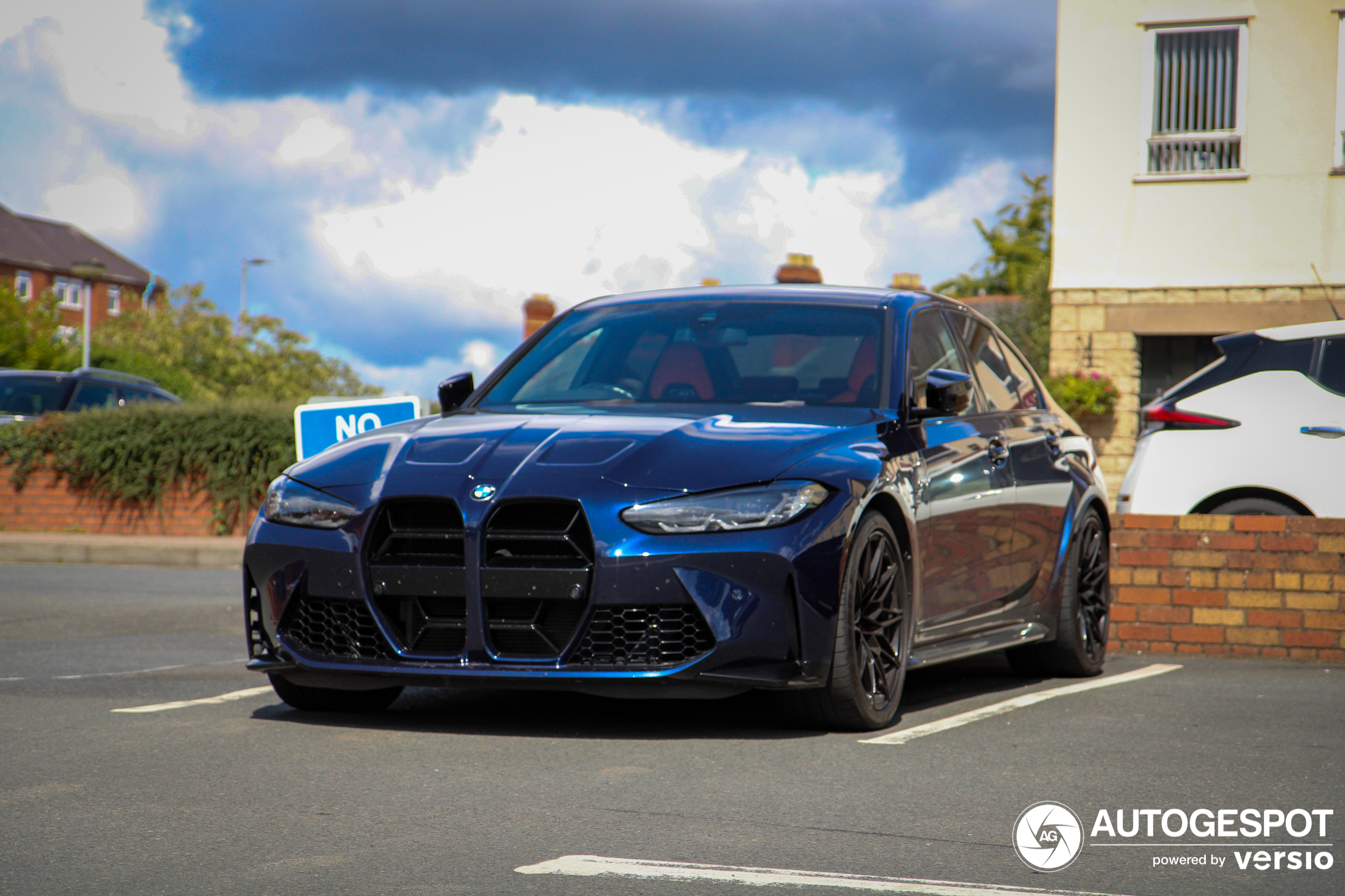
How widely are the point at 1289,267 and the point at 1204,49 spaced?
2.63m

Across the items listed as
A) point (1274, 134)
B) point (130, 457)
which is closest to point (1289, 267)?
point (1274, 134)

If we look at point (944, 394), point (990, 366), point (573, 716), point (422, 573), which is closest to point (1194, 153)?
point (990, 366)

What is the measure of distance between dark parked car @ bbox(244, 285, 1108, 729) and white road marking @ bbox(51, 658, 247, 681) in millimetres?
1666

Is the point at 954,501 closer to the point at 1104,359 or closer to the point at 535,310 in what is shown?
the point at 1104,359

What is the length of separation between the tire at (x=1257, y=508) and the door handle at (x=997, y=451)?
2.99 meters

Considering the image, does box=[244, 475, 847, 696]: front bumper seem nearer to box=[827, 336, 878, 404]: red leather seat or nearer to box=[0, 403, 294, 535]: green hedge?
box=[827, 336, 878, 404]: red leather seat

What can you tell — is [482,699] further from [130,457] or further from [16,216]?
[16,216]

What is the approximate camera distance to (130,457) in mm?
18250

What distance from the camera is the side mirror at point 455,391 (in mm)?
6633

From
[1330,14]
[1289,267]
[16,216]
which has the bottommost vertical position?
[1289,267]

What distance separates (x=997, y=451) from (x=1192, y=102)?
13.4 meters

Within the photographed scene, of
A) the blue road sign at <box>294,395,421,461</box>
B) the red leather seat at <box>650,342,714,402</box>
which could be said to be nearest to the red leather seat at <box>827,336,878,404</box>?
the red leather seat at <box>650,342,714,402</box>

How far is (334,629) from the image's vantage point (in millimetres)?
5324

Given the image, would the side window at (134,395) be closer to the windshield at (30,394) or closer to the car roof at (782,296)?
the windshield at (30,394)
